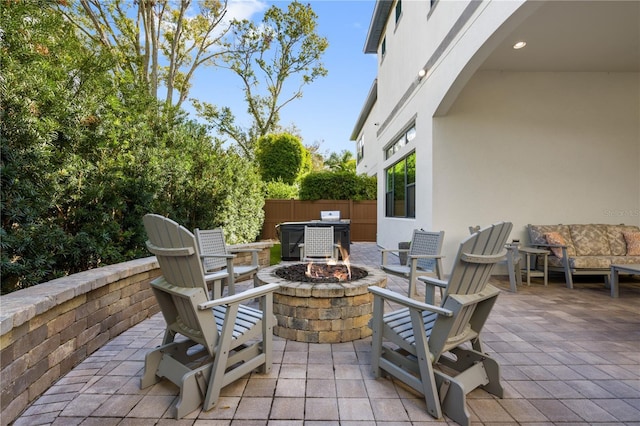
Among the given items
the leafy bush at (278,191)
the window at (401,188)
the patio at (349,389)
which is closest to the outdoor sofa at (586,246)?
the patio at (349,389)

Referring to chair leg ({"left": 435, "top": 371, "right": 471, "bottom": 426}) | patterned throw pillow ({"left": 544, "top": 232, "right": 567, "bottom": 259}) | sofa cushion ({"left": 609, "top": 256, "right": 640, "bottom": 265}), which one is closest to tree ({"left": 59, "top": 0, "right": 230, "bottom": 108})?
chair leg ({"left": 435, "top": 371, "right": 471, "bottom": 426})

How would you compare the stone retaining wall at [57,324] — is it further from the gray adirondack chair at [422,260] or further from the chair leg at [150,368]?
the gray adirondack chair at [422,260]

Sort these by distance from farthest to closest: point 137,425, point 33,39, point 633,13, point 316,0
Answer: point 316,0, point 633,13, point 33,39, point 137,425

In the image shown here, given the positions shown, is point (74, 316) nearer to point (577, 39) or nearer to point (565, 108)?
point (577, 39)

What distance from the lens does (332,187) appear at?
36.4 feet

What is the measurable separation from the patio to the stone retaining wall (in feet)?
0.30

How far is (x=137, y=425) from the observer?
1.56 metres

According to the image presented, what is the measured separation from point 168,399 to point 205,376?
29cm

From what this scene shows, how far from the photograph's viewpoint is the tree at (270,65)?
45.7 ft

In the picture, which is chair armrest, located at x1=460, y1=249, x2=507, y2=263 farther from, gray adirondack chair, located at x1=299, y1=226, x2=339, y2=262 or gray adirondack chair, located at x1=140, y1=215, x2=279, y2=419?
gray adirondack chair, located at x1=299, y1=226, x2=339, y2=262

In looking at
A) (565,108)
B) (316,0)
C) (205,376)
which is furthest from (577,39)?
(316,0)

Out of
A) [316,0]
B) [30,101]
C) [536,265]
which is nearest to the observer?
[30,101]

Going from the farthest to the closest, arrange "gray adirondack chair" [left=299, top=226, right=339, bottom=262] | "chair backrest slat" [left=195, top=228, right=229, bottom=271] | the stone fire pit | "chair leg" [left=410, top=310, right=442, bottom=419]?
"gray adirondack chair" [left=299, top=226, right=339, bottom=262]
"chair backrest slat" [left=195, top=228, right=229, bottom=271]
the stone fire pit
"chair leg" [left=410, top=310, right=442, bottom=419]

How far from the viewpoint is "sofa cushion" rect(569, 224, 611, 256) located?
4898 millimetres
